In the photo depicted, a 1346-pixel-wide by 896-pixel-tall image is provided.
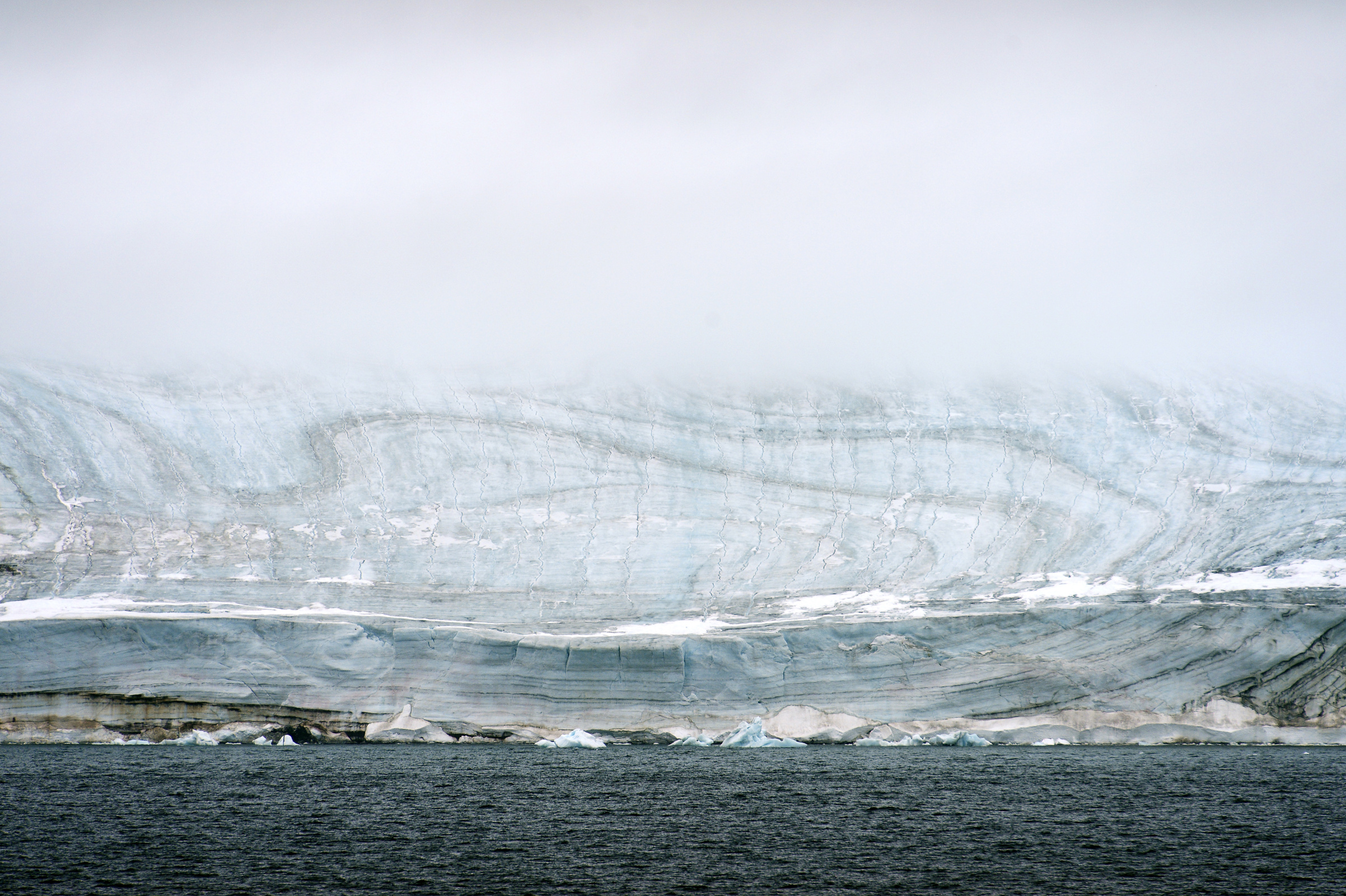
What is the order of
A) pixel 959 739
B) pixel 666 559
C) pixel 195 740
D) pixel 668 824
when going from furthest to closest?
1. pixel 666 559
2. pixel 959 739
3. pixel 195 740
4. pixel 668 824

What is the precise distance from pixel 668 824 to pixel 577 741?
11321 mm

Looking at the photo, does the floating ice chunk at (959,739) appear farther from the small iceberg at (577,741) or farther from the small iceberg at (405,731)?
the small iceberg at (405,731)

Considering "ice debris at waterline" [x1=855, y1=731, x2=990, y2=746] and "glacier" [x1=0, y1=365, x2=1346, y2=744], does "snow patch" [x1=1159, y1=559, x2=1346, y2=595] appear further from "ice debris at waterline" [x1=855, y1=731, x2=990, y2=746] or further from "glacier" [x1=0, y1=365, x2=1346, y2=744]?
"ice debris at waterline" [x1=855, y1=731, x2=990, y2=746]

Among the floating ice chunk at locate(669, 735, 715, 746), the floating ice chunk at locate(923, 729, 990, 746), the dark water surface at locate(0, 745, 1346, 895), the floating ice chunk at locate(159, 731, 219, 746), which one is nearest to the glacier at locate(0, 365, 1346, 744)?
the floating ice chunk at locate(669, 735, 715, 746)

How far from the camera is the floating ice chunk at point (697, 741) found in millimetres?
29594

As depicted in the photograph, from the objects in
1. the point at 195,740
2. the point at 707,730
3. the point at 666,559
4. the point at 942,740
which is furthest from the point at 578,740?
the point at 195,740

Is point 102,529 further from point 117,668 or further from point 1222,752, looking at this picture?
point 1222,752

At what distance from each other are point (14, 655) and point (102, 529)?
6.13m

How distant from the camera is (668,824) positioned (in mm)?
18109

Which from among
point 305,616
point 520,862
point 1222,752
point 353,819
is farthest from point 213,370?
point 1222,752

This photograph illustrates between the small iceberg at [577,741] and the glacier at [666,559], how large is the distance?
25 cm

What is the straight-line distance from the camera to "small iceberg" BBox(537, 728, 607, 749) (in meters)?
29.0

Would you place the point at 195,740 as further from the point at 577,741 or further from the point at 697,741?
the point at 697,741

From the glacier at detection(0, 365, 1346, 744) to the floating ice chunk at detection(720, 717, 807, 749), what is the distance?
28cm
